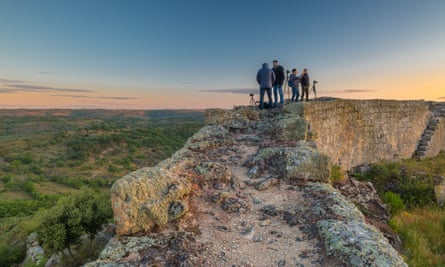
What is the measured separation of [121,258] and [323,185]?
3.16 m

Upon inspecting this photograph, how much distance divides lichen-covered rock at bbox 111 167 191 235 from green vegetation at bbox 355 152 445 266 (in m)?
3.85

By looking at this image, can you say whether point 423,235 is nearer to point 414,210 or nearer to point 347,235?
point 414,210

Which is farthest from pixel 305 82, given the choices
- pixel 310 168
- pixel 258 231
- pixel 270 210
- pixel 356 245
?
pixel 356 245

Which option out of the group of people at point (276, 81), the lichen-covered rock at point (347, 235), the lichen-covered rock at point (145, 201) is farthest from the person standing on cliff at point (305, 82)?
the lichen-covered rock at point (145, 201)

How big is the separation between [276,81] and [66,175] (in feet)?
125

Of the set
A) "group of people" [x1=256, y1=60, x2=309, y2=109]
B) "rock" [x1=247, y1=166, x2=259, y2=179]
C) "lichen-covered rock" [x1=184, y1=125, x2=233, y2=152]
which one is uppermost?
"group of people" [x1=256, y1=60, x2=309, y2=109]

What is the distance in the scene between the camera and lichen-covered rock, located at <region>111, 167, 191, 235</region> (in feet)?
10.6

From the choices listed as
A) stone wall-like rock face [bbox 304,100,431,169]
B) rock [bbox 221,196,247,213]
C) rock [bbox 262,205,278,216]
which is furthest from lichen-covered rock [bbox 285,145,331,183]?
stone wall-like rock face [bbox 304,100,431,169]

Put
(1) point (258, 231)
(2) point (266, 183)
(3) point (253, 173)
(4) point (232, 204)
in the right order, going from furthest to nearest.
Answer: (3) point (253, 173)
(2) point (266, 183)
(4) point (232, 204)
(1) point (258, 231)

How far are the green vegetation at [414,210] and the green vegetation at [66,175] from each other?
19.1 ft

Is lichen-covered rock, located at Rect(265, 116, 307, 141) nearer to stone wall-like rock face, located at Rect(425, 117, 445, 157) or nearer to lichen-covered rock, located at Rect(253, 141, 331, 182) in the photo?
lichen-covered rock, located at Rect(253, 141, 331, 182)

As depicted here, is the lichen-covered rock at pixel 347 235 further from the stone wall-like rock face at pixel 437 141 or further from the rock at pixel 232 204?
the stone wall-like rock face at pixel 437 141

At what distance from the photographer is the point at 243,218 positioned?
3.66m

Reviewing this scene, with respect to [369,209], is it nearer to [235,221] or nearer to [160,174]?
[235,221]
